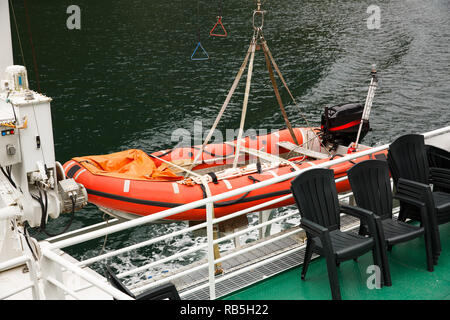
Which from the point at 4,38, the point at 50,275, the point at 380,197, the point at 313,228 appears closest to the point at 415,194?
the point at 380,197

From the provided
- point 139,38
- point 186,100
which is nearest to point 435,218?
point 186,100

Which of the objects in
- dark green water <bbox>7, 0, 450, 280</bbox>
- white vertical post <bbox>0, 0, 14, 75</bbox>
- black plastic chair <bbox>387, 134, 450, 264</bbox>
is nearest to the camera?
black plastic chair <bbox>387, 134, 450, 264</bbox>

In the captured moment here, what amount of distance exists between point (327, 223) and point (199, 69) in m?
13.0

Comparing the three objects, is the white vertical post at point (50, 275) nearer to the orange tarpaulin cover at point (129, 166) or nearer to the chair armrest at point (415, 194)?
the chair armrest at point (415, 194)

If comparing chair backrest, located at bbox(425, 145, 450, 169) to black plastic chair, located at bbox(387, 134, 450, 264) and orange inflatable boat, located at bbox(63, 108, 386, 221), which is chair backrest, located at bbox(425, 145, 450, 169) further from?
orange inflatable boat, located at bbox(63, 108, 386, 221)

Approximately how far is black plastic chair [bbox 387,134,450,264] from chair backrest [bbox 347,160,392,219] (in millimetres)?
154

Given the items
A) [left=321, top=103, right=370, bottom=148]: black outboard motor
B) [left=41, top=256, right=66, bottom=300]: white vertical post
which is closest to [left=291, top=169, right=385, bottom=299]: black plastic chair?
[left=41, top=256, right=66, bottom=300]: white vertical post

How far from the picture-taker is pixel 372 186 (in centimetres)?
327

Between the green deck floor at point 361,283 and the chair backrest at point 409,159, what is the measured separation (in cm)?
51

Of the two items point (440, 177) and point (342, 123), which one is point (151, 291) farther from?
point (342, 123)

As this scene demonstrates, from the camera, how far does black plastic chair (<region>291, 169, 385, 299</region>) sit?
2826 millimetres
